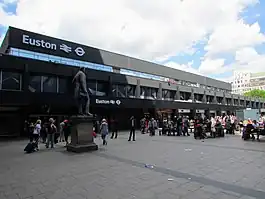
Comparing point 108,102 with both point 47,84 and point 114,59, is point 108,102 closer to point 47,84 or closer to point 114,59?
point 47,84

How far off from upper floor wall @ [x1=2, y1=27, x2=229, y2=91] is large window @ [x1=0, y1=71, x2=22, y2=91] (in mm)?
4639

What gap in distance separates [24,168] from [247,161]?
25.5 feet

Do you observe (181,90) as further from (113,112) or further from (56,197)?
(56,197)

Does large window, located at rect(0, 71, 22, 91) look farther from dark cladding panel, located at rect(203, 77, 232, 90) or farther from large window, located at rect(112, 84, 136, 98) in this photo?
dark cladding panel, located at rect(203, 77, 232, 90)

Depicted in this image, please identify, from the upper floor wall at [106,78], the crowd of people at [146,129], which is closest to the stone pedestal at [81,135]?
the crowd of people at [146,129]

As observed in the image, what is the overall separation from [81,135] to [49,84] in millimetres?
14271

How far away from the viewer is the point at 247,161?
7.90 meters

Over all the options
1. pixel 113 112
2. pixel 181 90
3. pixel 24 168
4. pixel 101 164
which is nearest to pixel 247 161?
pixel 101 164

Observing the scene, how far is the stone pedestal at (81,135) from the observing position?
1064cm

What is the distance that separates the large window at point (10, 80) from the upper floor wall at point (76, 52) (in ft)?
15.2

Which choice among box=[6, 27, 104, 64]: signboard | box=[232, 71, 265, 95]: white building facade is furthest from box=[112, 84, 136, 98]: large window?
box=[232, 71, 265, 95]: white building facade

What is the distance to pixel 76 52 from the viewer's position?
94.3ft

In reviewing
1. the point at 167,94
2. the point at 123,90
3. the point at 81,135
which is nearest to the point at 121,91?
the point at 123,90

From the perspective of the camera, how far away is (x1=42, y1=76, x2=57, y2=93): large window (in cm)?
2278
